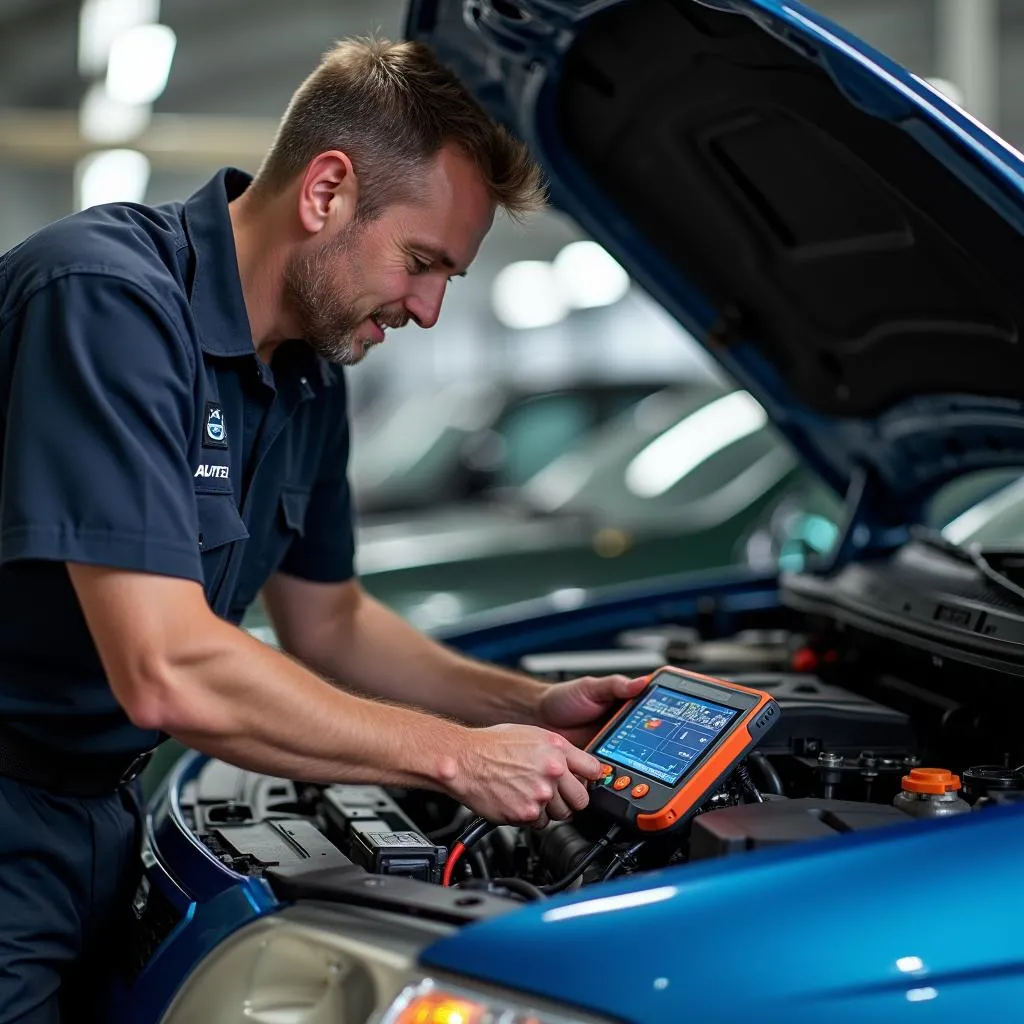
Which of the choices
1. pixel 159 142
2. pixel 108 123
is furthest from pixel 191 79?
pixel 159 142

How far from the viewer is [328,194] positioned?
1.62 meters

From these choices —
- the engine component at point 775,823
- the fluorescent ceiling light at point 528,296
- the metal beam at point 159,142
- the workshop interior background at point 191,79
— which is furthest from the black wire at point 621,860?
the fluorescent ceiling light at point 528,296

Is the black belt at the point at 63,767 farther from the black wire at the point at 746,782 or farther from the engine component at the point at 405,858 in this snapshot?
the black wire at the point at 746,782

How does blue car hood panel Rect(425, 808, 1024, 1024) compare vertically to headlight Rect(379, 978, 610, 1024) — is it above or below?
above

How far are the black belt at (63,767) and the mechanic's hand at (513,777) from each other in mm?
450

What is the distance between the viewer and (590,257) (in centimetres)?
1473

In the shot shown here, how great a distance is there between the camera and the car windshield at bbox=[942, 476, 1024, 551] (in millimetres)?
2484

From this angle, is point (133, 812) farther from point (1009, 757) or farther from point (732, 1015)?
point (1009, 757)

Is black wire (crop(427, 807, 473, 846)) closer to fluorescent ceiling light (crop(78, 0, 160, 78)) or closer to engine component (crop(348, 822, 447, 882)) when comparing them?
engine component (crop(348, 822, 447, 882))

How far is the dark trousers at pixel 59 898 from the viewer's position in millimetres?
1495

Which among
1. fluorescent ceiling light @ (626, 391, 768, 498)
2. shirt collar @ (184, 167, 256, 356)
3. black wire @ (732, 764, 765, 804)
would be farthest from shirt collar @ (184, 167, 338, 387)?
fluorescent ceiling light @ (626, 391, 768, 498)

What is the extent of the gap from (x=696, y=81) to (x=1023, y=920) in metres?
1.19

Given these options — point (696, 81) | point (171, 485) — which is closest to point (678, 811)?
point (171, 485)

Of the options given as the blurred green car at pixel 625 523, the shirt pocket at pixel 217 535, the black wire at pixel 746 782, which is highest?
the shirt pocket at pixel 217 535
